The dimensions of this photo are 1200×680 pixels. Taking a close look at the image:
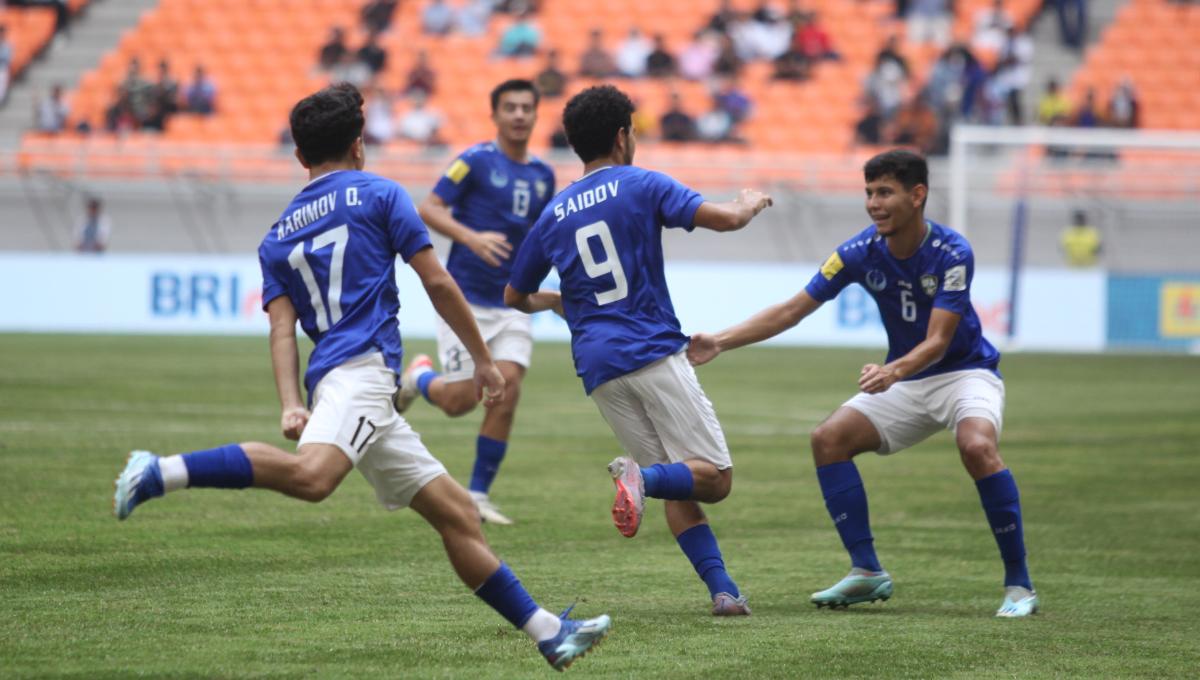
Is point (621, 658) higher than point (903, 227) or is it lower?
lower

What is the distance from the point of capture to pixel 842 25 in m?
30.6

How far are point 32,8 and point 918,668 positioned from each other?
1209 inches

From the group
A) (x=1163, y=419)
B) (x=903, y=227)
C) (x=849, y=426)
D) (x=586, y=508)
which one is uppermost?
(x=903, y=227)

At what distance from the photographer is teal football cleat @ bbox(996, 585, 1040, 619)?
6664 mm

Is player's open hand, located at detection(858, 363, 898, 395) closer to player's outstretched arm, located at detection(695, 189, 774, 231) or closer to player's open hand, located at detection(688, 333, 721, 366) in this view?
player's open hand, located at detection(688, 333, 721, 366)

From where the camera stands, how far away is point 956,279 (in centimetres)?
688

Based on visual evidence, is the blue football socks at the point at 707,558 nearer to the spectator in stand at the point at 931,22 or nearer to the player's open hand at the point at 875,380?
the player's open hand at the point at 875,380

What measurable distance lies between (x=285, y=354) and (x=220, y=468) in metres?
0.63

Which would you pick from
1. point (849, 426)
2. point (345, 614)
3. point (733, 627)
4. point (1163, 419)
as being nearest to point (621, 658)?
point (733, 627)

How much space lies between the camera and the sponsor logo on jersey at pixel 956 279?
6.88 metres

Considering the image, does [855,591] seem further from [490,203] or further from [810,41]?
[810,41]

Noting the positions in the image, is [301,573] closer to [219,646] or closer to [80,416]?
[219,646]

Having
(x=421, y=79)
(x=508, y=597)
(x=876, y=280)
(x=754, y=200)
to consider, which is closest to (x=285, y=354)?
(x=508, y=597)

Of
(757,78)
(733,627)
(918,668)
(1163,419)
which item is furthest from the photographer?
(757,78)
